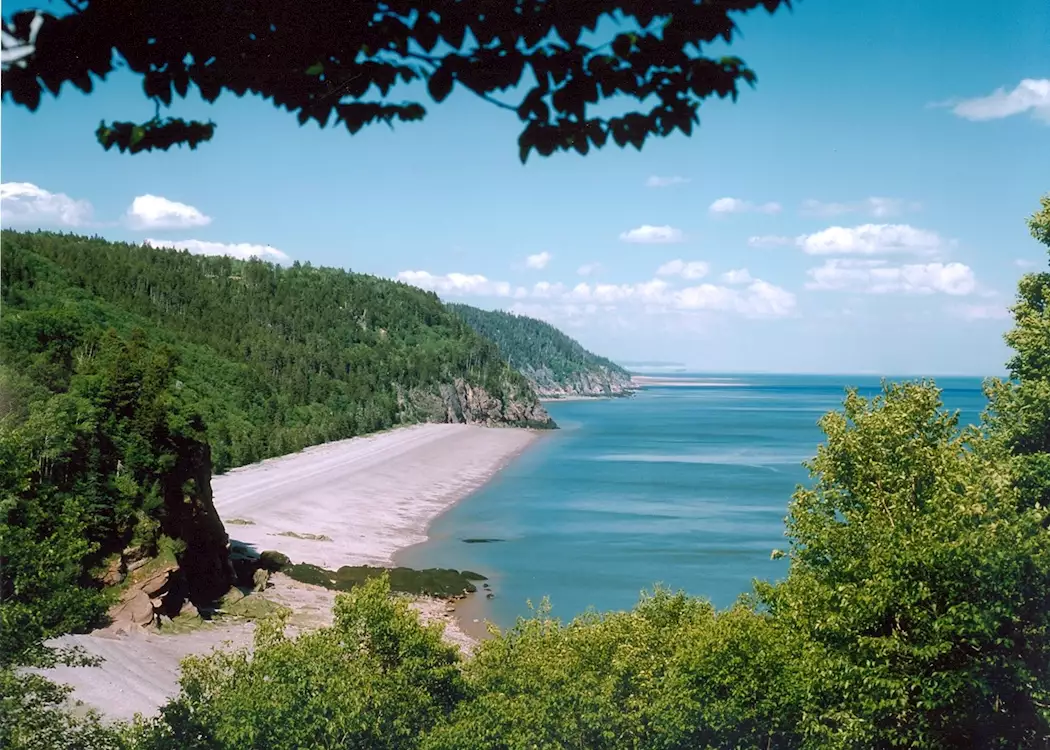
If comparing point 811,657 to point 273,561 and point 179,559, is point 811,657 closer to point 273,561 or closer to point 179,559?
point 179,559

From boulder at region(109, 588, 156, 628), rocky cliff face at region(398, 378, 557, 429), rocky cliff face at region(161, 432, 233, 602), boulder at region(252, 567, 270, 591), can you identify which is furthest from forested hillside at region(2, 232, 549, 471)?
boulder at region(252, 567, 270, 591)

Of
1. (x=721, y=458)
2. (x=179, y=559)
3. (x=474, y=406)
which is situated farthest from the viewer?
(x=474, y=406)

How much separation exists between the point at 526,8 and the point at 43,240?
90.6 meters

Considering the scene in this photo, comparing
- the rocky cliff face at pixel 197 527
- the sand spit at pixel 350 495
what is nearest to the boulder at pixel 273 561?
the sand spit at pixel 350 495

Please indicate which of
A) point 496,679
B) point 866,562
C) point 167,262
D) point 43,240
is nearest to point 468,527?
point 496,679

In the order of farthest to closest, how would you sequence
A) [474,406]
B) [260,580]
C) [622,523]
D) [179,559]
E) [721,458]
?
[474,406]
[721,458]
[622,523]
[260,580]
[179,559]

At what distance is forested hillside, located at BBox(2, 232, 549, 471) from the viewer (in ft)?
202

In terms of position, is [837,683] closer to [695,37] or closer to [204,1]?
[695,37]

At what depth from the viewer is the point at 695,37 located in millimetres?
4285

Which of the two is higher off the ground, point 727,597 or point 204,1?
point 204,1

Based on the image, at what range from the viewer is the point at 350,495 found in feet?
186

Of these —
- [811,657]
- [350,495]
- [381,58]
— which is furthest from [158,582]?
[350,495]

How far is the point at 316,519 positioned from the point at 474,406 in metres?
86.9

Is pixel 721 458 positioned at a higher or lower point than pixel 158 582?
lower
